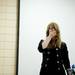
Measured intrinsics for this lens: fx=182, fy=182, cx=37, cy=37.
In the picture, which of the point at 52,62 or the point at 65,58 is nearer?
the point at 52,62

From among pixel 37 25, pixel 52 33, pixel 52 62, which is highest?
pixel 37 25

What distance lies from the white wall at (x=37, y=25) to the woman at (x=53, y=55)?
21.0 inches

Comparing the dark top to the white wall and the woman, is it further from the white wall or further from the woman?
the white wall

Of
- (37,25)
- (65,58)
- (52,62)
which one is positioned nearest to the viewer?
(52,62)

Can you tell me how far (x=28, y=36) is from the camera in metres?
2.71

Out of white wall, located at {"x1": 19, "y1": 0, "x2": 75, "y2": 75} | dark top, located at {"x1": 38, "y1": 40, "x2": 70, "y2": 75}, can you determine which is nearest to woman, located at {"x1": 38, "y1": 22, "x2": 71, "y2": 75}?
dark top, located at {"x1": 38, "y1": 40, "x2": 70, "y2": 75}

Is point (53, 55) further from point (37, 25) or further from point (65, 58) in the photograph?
point (37, 25)

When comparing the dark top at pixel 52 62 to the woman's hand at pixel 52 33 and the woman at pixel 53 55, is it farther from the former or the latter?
the woman's hand at pixel 52 33

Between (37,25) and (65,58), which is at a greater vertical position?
(37,25)

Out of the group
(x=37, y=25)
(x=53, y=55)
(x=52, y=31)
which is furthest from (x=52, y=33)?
(x=37, y=25)

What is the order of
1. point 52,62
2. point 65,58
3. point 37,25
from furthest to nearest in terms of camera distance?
point 37,25
point 65,58
point 52,62

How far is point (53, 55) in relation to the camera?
215 cm

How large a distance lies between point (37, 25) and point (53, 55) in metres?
0.73

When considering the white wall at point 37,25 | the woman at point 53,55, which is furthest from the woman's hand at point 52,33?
the white wall at point 37,25
